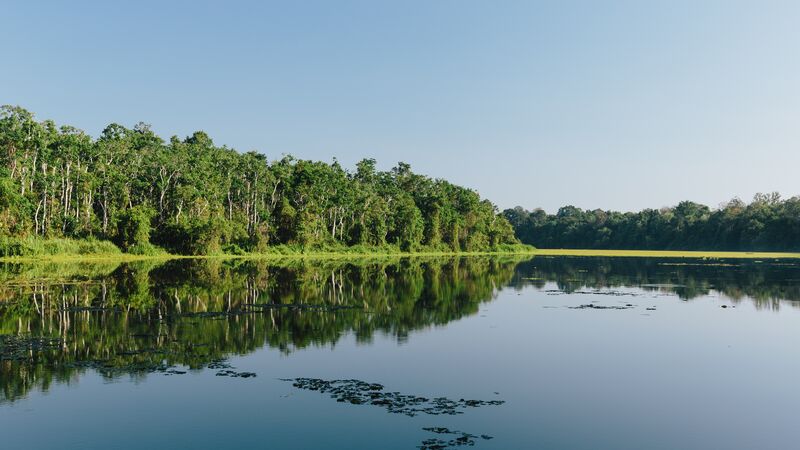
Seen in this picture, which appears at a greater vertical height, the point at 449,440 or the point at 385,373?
the point at 385,373

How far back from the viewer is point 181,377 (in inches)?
624

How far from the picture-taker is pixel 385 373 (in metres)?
16.8

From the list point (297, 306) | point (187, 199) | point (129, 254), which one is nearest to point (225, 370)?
point (297, 306)

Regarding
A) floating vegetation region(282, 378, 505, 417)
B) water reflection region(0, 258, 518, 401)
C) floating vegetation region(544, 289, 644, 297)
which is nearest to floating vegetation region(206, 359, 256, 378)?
water reflection region(0, 258, 518, 401)

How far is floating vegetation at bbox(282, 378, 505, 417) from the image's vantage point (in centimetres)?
1347

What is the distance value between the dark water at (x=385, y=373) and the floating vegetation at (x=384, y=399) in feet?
0.22

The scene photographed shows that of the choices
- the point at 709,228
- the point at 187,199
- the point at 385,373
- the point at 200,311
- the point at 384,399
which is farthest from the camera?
the point at 709,228

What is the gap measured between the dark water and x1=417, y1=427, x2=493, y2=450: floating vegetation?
6 cm

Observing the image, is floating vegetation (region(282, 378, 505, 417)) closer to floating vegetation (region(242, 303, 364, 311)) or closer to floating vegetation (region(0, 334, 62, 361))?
floating vegetation (region(0, 334, 62, 361))

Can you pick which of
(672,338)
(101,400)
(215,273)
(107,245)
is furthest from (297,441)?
(107,245)

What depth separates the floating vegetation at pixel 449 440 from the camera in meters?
11.2

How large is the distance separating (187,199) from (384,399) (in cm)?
7953

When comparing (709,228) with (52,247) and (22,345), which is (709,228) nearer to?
(52,247)

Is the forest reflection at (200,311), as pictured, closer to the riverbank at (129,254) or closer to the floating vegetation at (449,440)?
the floating vegetation at (449,440)
